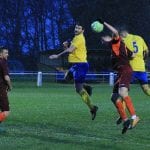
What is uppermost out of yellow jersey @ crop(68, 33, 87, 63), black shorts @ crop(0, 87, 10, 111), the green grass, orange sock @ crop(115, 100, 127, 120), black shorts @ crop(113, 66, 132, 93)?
yellow jersey @ crop(68, 33, 87, 63)

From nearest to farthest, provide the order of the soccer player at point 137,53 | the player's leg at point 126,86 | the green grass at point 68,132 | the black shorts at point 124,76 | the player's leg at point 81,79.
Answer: the green grass at point 68,132 < the player's leg at point 126,86 < the black shorts at point 124,76 < the soccer player at point 137,53 < the player's leg at point 81,79

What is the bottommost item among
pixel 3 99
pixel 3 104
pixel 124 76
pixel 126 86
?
pixel 3 104

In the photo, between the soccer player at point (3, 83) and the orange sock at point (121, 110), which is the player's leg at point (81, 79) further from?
the soccer player at point (3, 83)

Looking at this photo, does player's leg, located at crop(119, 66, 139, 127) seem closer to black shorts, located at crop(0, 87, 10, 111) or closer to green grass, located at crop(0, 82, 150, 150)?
green grass, located at crop(0, 82, 150, 150)

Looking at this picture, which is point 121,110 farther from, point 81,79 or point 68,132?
point 81,79

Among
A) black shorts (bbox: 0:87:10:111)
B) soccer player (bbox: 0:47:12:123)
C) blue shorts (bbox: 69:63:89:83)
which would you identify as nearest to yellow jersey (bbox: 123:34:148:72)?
blue shorts (bbox: 69:63:89:83)

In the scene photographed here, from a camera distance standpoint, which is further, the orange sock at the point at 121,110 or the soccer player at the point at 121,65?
the orange sock at the point at 121,110

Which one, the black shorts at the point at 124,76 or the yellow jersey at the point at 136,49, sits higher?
the yellow jersey at the point at 136,49

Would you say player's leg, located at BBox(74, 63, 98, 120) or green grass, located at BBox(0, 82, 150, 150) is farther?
player's leg, located at BBox(74, 63, 98, 120)

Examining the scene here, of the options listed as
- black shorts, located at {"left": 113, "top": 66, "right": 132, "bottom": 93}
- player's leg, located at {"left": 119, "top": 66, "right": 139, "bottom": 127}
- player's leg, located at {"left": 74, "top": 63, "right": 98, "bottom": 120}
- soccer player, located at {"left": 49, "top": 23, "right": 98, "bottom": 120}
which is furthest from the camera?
player's leg, located at {"left": 74, "top": 63, "right": 98, "bottom": 120}

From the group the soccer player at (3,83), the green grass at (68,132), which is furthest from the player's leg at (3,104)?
the green grass at (68,132)

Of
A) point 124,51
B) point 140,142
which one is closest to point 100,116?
point 124,51

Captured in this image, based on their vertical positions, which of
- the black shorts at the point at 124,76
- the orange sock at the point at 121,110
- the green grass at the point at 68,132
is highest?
the black shorts at the point at 124,76

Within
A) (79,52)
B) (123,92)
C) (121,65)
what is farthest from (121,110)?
(79,52)
